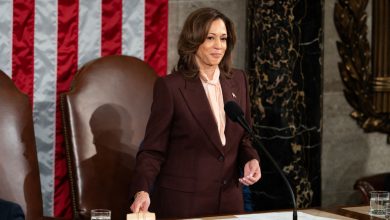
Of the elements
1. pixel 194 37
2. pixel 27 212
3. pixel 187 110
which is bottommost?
pixel 27 212

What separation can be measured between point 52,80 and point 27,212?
85 cm

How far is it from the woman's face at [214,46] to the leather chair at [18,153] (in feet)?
3.49

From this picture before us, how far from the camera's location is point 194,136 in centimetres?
333

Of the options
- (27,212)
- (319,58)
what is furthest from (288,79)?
(27,212)

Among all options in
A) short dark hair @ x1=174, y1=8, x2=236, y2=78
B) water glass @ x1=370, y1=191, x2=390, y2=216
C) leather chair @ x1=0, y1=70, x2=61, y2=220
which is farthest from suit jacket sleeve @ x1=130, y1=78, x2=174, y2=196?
water glass @ x1=370, y1=191, x2=390, y2=216

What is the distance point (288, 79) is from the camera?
4.78m

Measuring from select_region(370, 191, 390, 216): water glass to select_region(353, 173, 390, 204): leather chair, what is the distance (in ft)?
4.61

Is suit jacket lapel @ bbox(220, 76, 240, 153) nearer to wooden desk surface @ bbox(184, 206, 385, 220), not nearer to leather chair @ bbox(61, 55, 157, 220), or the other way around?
wooden desk surface @ bbox(184, 206, 385, 220)

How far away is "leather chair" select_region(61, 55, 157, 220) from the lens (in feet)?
13.3

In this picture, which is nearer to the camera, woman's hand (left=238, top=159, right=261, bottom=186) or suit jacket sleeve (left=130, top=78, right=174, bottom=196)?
woman's hand (left=238, top=159, right=261, bottom=186)

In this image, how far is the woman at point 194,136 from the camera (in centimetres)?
332

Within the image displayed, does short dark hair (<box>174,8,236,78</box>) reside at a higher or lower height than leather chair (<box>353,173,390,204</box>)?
higher

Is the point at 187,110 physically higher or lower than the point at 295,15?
lower

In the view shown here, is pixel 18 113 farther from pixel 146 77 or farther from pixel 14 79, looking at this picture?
pixel 146 77
